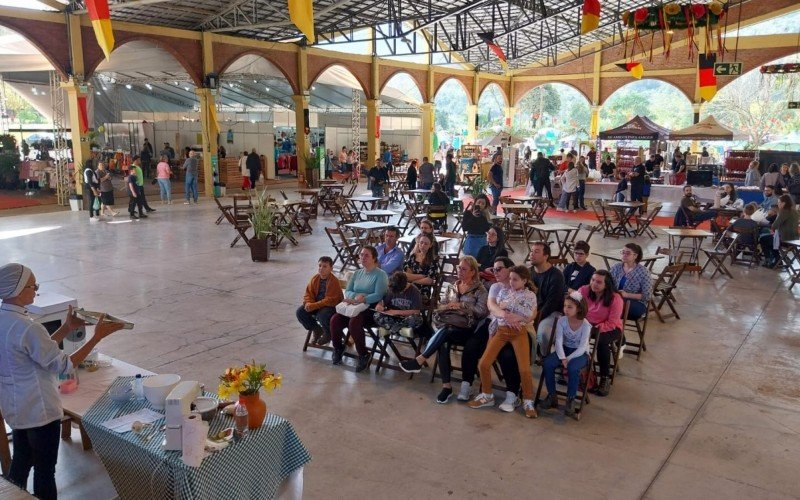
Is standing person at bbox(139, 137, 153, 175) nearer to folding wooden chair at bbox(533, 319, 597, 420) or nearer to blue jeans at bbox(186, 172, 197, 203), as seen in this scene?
blue jeans at bbox(186, 172, 197, 203)

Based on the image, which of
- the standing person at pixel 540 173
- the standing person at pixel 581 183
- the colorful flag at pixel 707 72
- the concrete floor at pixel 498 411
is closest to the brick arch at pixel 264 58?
the standing person at pixel 540 173

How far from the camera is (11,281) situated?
274 centimetres

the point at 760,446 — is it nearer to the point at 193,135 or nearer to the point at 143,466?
the point at 143,466

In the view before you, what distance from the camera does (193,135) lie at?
2462cm

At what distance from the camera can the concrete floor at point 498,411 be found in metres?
3.66

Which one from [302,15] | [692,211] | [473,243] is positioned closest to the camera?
[302,15]

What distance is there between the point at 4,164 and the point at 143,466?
2002 cm

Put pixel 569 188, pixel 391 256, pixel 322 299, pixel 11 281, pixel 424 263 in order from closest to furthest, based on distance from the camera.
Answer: pixel 11 281 < pixel 322 299 < pixel 424 263 < pixel 391 256 < pixel 569 188

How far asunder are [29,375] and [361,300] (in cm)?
285

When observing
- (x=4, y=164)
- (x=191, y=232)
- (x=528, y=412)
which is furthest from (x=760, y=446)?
(x=4, y=164)

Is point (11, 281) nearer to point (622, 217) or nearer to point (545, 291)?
point (545, 291)

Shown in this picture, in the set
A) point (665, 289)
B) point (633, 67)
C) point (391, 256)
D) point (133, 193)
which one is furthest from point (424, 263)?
point (633, 67)

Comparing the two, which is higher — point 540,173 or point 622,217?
point 540,173

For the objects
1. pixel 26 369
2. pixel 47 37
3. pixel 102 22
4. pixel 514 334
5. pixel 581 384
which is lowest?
pixel 581 384
